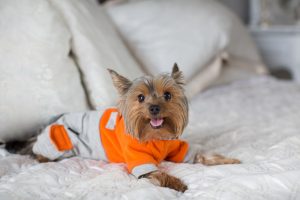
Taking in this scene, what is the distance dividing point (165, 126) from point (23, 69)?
2.30 feet

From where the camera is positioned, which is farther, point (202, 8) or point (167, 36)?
point (202, 8)

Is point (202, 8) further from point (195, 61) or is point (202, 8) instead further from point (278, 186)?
point (278, 186)

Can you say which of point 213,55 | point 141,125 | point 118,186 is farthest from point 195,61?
point 118,186

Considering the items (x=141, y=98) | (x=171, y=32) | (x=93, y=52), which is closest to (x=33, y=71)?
(x=93, y=52)

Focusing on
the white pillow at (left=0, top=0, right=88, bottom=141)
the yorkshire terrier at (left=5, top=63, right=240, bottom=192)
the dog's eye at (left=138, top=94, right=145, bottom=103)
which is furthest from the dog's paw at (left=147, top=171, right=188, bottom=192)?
the white pillow at (left=0, top=0, right=88, bottom=141)

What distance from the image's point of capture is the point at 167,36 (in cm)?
252

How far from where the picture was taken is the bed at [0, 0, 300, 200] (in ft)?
3.94

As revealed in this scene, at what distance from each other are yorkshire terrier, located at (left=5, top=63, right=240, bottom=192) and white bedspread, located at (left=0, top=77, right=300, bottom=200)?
5 centimetres

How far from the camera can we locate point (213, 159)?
147 cm

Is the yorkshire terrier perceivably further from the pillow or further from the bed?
the pillow

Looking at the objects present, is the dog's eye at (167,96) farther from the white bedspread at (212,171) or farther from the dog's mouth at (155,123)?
the white bedspread at (212,171)

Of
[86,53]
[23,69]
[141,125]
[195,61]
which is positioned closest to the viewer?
[141,125]

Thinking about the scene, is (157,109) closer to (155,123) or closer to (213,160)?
(155,123)

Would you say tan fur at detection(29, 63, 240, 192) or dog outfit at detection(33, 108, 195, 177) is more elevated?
tan fur at detection(29, 63, 240, 192)
